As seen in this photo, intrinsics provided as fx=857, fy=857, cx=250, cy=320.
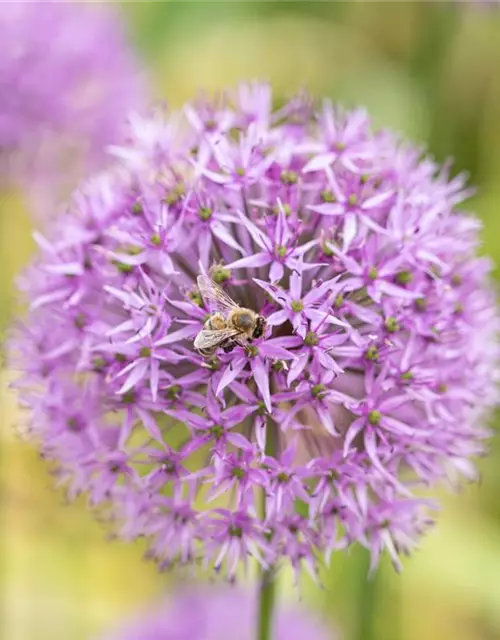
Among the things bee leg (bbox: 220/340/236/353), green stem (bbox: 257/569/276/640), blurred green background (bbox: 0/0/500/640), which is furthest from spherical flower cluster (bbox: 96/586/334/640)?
bee leg (bbox: 220/340/236/353)

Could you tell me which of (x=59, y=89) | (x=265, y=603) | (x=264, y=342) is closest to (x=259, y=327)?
(x=264, y=342)

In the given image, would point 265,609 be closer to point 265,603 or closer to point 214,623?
point 265,603

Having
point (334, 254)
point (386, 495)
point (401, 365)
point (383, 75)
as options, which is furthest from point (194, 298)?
point (383, 75)

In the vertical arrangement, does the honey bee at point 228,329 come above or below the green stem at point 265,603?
above

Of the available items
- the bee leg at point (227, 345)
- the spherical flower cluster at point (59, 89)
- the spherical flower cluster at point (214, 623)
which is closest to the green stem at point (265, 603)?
the bee leg at point (227, 345)

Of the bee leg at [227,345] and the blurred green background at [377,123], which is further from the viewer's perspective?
the blurred green background at [377,123]

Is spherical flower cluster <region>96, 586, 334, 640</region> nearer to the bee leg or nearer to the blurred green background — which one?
the blurred green background

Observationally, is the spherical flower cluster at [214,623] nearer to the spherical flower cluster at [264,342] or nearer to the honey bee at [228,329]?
the spherical flower cluster at [264,342]
